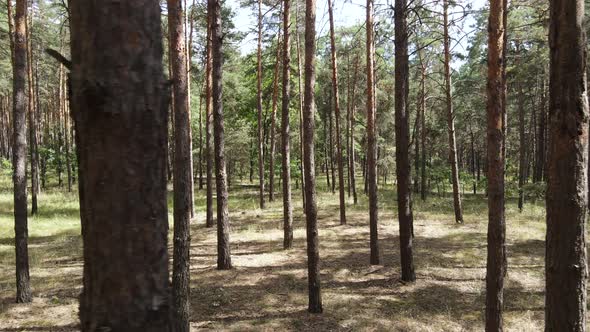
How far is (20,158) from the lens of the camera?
863 centimetres

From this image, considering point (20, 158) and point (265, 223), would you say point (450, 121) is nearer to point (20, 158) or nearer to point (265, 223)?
point (265, 223)

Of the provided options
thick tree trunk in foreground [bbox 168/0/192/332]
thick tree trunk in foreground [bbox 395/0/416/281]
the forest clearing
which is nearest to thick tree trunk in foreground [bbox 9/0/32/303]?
the forest clearing

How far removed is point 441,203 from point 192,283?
1934cm

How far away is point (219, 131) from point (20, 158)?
4362 mm

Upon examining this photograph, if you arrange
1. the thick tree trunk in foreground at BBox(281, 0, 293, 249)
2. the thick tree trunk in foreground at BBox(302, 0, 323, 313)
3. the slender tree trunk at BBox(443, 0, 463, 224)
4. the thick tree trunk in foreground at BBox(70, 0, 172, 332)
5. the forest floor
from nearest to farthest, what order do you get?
the thick tree trunk in foreground at BBox(70, 0, 172, 332) → the forest floor → the thick tree trunk in foreground at BBox(302, 0, 323, 313) → the thick tree trunk in foreground at BBox(281, 0, 293, 249) → the slender tree trunk at BBox(443, 0, 463, 224)

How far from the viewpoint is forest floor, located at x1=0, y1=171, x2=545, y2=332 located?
780 cm

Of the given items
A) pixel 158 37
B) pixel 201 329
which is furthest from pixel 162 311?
pixel 201 329

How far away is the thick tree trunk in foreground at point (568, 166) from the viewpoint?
10.4ft

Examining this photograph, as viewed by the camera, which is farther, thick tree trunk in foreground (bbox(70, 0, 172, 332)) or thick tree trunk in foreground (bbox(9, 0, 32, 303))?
thick tree trunk in foreground (bbox(9, 0, 32, 303))

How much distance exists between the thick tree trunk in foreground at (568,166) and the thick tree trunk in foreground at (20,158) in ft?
30.6

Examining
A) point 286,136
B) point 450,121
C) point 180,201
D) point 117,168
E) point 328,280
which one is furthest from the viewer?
point 450,121

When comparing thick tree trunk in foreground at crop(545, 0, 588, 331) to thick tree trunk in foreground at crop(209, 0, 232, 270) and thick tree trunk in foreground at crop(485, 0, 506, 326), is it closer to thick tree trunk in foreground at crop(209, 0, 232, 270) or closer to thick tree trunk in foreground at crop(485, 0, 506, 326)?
thick tree trunk in foreground at crop(485, 0, 506, 326)

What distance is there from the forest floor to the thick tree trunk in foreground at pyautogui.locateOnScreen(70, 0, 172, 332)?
6689 millimetres

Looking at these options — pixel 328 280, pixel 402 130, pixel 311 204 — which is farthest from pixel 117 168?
Result: pixel 328 280
